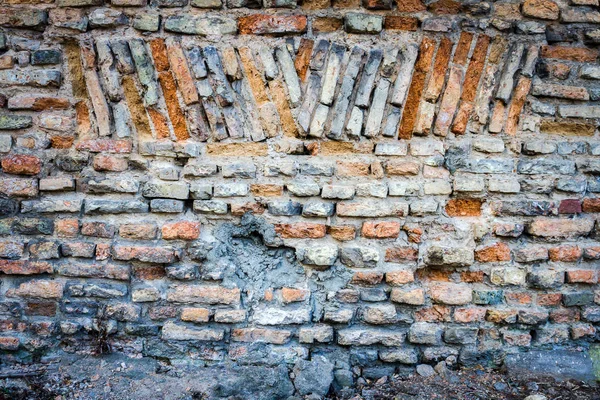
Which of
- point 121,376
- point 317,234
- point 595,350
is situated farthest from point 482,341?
point 121,376

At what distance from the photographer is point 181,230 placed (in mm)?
2145

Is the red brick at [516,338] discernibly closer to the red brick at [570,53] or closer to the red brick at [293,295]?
the red brick at [293,295]

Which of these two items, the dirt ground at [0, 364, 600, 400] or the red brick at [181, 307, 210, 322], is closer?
the dirt ground at [0, 364, 600, 400]

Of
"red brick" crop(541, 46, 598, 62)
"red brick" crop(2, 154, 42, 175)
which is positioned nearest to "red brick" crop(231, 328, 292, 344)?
"red brick" crop(2, 154, 42, 175)

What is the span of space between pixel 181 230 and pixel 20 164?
2.63ft

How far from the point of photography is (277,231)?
2.16m

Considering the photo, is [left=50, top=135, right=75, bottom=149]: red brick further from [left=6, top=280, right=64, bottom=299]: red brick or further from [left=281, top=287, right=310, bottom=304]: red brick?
[left=281, top=287, right=310, bottom=304]: red brick

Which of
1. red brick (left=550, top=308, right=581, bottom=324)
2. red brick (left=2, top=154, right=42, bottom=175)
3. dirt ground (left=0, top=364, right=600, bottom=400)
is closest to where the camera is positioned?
dirt ground (left=0, top=364, right=600, bottom=400)

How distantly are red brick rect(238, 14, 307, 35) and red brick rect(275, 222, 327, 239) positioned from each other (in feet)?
2.88

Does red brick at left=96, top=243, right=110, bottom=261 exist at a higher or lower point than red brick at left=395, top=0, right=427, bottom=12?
lower

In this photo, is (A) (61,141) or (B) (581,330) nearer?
(A) (61,141)

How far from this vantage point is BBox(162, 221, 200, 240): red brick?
7.03ft

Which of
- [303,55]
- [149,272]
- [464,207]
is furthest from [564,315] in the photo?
[149,272]

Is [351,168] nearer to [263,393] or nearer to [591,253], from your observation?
[263,393]
